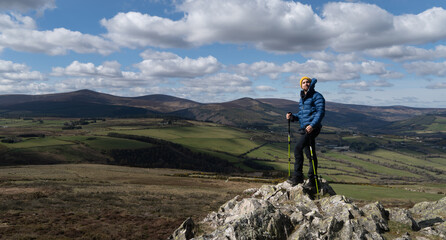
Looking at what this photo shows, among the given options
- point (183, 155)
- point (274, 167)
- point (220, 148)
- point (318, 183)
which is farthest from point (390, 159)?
point (318, 183)

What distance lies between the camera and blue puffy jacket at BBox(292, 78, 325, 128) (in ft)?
47.6

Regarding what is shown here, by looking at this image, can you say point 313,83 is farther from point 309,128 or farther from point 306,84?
point 309,128

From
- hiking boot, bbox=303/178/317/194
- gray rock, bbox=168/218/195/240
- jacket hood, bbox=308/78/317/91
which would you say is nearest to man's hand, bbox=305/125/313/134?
jacket hood, bbox=308/78/317/91

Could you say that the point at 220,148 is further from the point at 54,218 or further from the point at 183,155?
the point at 54,218

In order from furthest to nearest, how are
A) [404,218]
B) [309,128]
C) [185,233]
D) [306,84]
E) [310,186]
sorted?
[310,186] → [306,84] → [185,233] → [309,128] → [404,218]

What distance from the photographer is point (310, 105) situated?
15.2 meters

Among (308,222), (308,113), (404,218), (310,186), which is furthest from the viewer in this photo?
(310,186)

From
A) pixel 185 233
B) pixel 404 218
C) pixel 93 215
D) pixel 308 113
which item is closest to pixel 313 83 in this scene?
pixel 308 113

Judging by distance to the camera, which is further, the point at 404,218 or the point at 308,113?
the point at 308,113

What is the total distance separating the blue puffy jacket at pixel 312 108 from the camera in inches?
571

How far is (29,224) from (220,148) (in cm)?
16216

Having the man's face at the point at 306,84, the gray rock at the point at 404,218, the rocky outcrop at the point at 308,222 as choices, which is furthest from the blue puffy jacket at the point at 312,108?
the gray rock at the point at 404,218

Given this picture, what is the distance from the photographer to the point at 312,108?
15.1m

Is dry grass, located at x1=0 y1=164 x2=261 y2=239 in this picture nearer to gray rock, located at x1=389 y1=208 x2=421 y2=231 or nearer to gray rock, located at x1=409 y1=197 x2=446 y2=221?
gray rock, located at x1=389 y1=208 x2=421 y2=231
